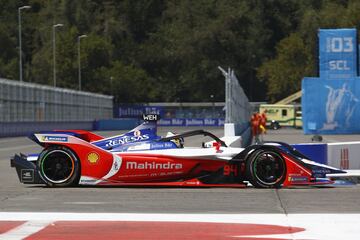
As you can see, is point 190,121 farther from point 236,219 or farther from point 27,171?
point 236,219

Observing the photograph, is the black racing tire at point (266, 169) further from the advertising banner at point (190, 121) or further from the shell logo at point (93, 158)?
the advertising banner at point (190, 121)

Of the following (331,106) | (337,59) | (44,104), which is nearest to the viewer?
(331,106)

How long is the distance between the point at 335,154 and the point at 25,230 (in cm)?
992

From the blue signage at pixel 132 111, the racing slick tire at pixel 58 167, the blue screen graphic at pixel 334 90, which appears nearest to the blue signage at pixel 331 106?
the blue screen graphic at pixel 334 90

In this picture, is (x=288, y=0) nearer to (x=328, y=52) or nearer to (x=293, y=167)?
(x=328, y=52)

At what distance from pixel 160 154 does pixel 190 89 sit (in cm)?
11205

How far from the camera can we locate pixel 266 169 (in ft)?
45.5

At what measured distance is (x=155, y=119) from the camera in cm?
1580

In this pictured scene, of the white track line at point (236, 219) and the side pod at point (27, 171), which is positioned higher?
the side pod at point (27, 171)

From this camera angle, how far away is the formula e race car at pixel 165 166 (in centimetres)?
1380

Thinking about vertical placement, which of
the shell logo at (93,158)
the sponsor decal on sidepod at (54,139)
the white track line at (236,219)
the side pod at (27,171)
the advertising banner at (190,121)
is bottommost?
the white track line at (236,219)

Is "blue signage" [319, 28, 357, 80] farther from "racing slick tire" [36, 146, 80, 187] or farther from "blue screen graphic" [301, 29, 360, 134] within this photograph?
"racing slick tire" [36, 146, 80, 187]

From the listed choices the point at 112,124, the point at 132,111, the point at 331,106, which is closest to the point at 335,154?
the point at 331,106

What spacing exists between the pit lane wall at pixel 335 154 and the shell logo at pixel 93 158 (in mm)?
5137
